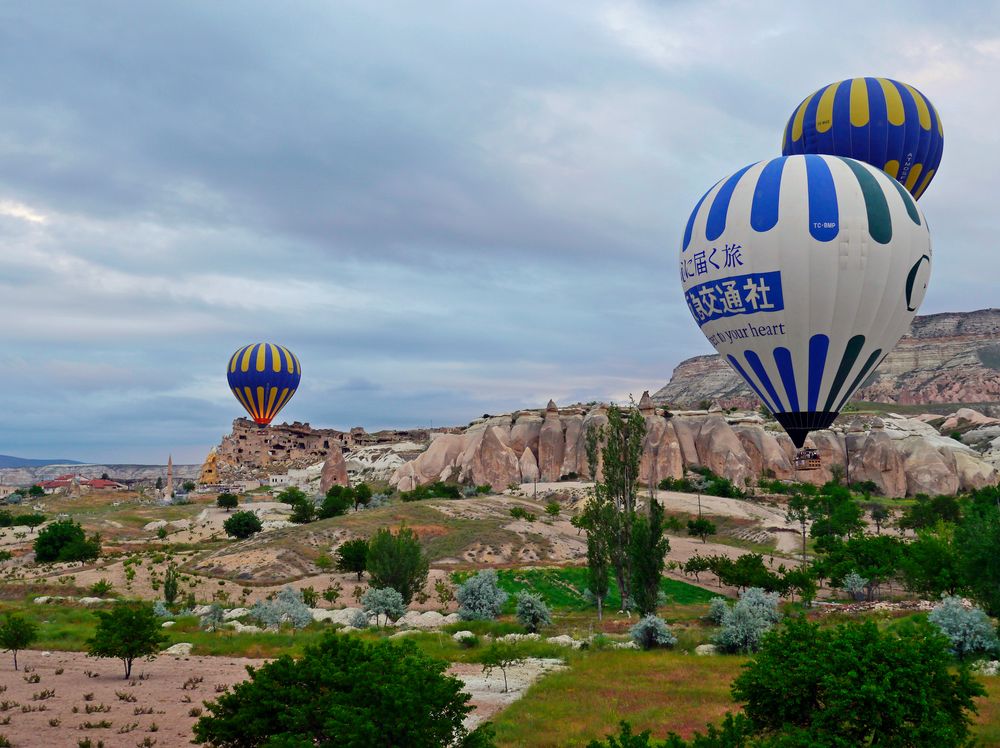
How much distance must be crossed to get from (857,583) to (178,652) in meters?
38.5

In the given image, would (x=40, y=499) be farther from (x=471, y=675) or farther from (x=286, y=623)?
(x=471, y=675)

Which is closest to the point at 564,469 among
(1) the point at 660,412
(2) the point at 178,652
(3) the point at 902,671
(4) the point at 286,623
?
(1) the point at 660,412

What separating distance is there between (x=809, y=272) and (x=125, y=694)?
27.3 metres

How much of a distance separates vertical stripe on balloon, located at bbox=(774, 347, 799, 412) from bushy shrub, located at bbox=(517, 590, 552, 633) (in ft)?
45.7

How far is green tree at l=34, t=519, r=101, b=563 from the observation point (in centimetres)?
5456

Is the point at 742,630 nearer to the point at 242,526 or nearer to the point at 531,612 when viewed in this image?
the point at 531,612

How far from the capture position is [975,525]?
3039 cm

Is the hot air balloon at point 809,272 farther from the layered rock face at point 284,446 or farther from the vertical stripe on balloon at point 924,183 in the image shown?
the layered rock face at point 284,446

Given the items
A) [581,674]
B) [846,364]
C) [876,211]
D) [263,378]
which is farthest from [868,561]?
[263,378]

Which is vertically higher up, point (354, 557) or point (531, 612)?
point (531, 612)

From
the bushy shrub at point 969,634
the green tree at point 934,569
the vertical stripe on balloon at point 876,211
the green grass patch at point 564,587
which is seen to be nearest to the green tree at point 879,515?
the green tree at point 934,569

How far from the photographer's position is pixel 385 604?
35156mm

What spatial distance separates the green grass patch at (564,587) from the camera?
1794 inches

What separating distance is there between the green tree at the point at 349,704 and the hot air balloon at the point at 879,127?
4139cm
